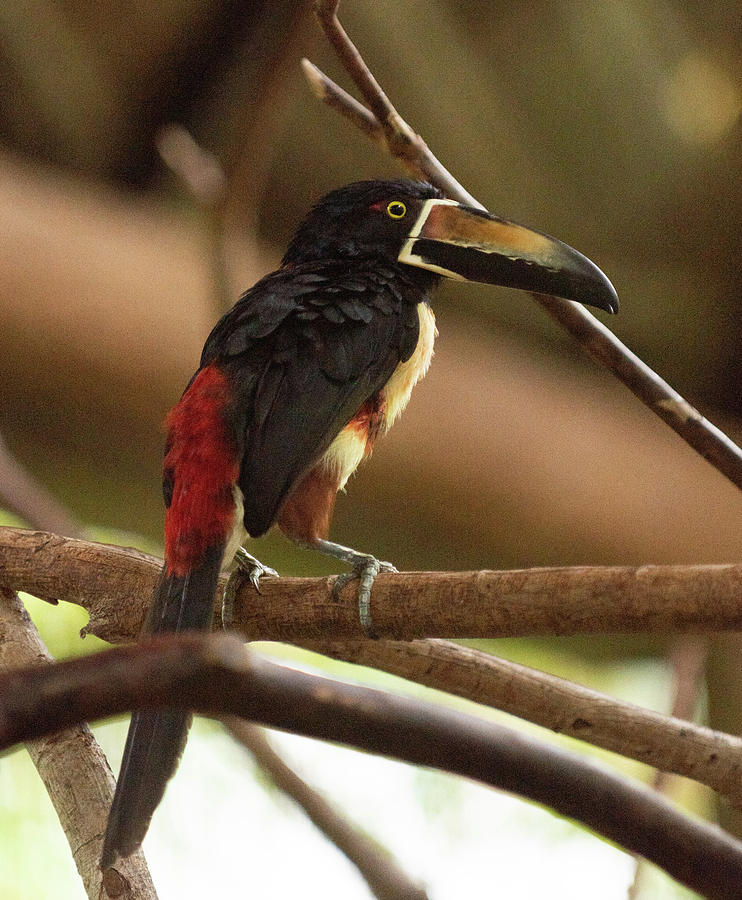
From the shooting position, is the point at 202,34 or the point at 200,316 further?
the point at 202,34

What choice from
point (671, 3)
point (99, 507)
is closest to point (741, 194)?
point (671, 3)

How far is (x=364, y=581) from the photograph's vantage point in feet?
4.49

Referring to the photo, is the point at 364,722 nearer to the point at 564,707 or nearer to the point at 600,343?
the point at 564,707

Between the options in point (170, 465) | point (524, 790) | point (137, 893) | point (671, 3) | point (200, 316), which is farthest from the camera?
point (671, 3)

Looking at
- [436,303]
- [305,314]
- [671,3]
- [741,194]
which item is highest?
[671,3]

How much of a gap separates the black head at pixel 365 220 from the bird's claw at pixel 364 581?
0.70 meters

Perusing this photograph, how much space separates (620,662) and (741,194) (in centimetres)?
140

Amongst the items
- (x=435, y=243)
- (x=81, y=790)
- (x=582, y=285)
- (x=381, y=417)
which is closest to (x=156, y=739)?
(x=81, y=790)

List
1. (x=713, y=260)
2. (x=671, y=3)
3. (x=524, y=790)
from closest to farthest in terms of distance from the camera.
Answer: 1. (x=524, y=790)
2. (x=671, y=3)
3. (x=713, y=260)

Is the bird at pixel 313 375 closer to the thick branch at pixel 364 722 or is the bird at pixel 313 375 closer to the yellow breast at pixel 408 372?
the yellow breast at pixel 408 372

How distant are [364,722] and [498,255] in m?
1.33

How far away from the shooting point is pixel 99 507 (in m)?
2.88

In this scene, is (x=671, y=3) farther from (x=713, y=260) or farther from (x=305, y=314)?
(x=305, y=314)

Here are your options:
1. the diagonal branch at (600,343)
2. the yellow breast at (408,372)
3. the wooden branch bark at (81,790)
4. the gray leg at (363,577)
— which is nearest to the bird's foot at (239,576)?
the gray leg at (363,577)
